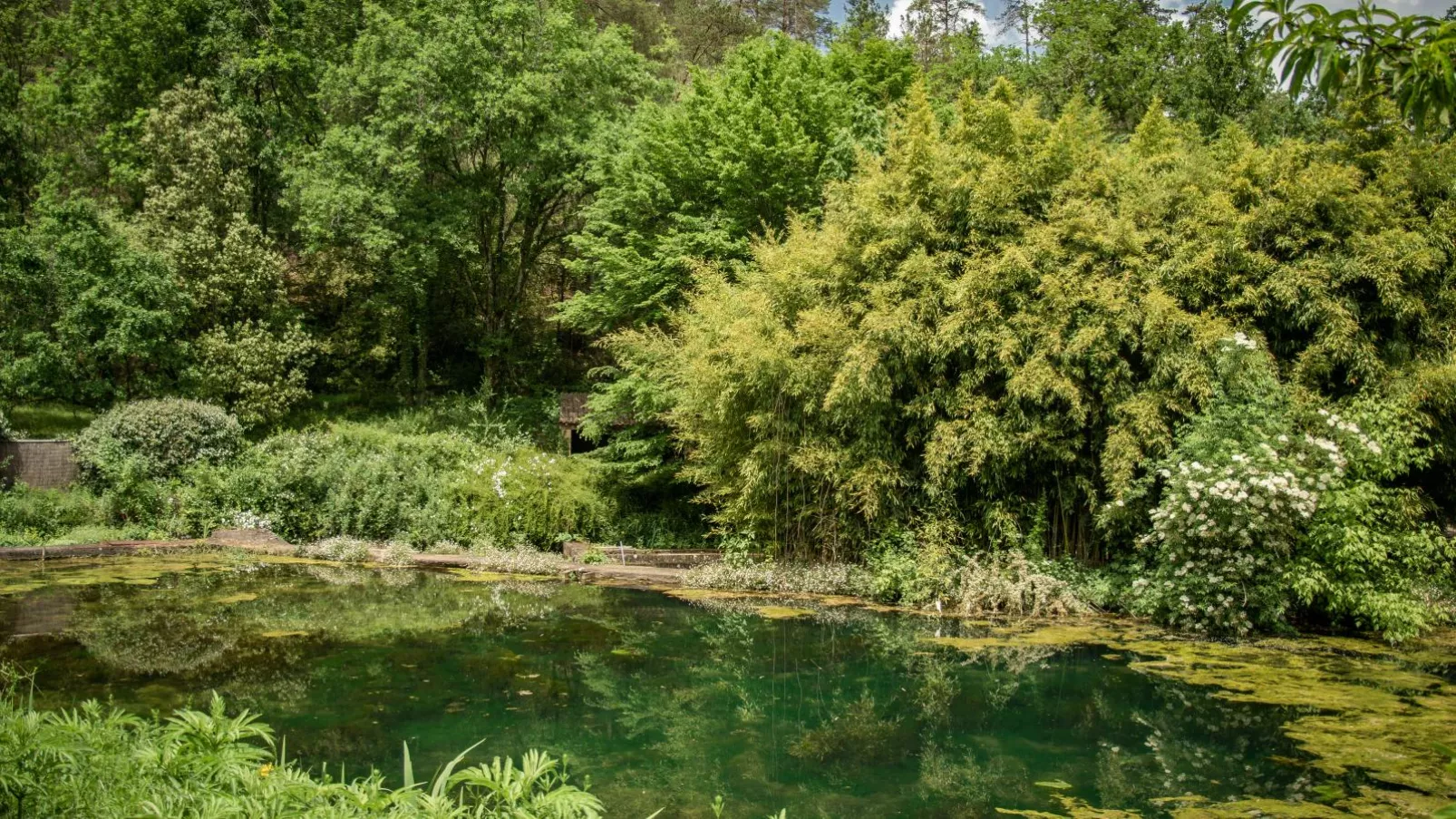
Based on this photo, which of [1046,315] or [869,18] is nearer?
[1046,315]

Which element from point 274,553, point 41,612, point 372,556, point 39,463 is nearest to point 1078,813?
point 41,612

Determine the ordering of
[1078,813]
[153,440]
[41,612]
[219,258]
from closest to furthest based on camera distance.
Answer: [1078,813], [41,612], [153,440], [219,258]

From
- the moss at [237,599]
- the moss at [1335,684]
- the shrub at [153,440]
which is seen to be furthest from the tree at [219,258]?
the moss at [1335,684]

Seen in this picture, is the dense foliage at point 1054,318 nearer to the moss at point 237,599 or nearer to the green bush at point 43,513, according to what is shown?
the moss at point 237,599

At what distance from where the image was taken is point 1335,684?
7371 millimetres

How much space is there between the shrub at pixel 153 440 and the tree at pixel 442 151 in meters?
5.93

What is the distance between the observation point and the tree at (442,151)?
2058cm

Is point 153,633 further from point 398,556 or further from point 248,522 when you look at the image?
point 248,522

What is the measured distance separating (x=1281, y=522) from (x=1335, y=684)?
87.2 inches

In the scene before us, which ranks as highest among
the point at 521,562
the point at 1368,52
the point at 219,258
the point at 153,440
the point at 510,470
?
the point at 219,258

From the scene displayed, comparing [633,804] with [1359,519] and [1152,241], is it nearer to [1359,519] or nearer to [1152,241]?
[1359,519]

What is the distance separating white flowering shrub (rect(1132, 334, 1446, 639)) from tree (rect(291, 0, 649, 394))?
15172 millimetres

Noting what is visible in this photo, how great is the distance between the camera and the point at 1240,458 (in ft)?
29.7

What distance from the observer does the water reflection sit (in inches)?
218
